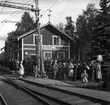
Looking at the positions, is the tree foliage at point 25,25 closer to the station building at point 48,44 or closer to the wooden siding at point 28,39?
the station building at point 48,44

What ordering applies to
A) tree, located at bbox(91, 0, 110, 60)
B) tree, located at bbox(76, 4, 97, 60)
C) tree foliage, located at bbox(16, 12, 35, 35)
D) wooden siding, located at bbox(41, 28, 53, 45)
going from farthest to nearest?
tree foliage, located at bbox(16, 12, 35, 35), tree, located at bbox(76, 4, 97, 60), wooden siding, located at bbox(41, 28, 53, 45), tree, located at bbox(91, 0, 110, 60)

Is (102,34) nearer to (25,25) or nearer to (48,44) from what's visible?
(48,44)

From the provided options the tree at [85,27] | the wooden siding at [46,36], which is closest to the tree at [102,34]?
the wooden siding at [46,36]

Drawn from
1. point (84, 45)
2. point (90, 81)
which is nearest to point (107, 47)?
point (90, 81)

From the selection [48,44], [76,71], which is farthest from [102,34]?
[76,71]

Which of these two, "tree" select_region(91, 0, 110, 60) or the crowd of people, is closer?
the crowd of people

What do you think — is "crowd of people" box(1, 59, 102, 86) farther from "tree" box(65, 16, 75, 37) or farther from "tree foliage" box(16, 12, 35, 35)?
"tree foliage" box(16, 12, 35, 35)

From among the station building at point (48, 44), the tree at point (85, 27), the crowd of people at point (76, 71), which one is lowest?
the crowd of people at point (76, 71)

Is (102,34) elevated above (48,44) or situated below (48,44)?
above

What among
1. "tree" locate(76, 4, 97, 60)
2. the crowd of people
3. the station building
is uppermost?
"tree" locate(76, 4, 97, 60)

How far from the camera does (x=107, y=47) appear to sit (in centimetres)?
3147

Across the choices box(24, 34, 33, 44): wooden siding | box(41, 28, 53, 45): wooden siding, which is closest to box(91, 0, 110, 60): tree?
box(41, 28, 53, 45): wooden siding

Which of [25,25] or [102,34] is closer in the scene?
[102,34]

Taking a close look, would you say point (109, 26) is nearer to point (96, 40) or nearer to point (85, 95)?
point (96, 40)
